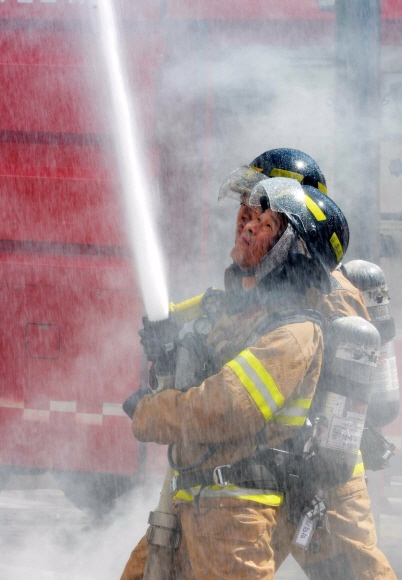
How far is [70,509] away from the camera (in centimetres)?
371

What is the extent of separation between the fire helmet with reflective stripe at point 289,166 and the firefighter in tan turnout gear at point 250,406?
32cm

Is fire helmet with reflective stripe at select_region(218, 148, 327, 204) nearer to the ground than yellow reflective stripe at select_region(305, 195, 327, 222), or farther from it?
farther from it

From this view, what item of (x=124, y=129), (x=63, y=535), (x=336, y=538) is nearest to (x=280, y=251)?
(x=336, y=538)

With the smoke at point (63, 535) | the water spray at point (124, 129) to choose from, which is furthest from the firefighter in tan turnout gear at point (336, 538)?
the smoke at point (63, 535)

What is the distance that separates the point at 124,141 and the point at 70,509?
1900 mm

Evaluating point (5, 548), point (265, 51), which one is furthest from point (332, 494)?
point (265, 51)

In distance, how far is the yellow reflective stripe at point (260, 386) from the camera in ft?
5.41

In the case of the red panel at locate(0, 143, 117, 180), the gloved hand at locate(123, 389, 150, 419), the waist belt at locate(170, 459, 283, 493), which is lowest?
the waist belt at locate(170, 459, 283, 493)

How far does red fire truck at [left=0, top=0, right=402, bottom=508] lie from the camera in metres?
3.35

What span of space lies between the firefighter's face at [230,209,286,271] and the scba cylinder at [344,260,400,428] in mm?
659

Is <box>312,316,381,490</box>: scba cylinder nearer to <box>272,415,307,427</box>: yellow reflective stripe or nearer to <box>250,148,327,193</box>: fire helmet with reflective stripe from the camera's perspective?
<box>272,415,307,427</box>: yellow reflective stripe

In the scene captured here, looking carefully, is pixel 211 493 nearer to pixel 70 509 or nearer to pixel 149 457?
pixel 149 457

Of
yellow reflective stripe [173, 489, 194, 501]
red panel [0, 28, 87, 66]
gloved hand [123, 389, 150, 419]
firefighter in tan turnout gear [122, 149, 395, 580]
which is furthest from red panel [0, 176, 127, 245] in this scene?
yellow reflective stripe [173, 489, 194, 501]

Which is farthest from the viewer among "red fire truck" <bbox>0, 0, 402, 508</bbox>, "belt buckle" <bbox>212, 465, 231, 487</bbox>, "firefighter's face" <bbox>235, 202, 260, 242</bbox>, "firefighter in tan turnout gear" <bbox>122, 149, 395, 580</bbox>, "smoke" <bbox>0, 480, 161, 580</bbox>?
"red fire truck" <bbox>0, 0, 402, 508</bbox>
